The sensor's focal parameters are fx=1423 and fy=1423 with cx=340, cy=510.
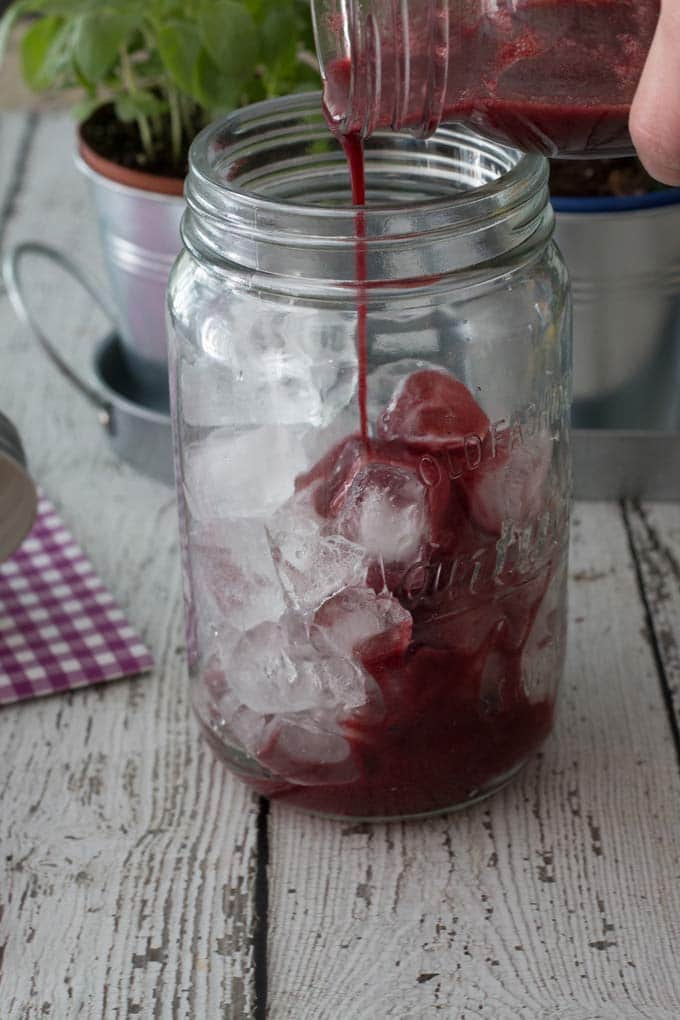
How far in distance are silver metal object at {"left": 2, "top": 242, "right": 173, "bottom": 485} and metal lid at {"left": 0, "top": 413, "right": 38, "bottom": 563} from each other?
20cm

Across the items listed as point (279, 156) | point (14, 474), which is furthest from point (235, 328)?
point (14, 474)

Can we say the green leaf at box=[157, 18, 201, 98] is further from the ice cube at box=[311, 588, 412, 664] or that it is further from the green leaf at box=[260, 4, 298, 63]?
the ice cube at box=[311, 588, 412, 664]

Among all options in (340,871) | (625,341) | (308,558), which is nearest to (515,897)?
(340,871)

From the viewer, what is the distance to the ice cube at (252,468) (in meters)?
0.78

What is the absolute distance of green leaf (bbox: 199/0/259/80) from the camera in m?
1.04

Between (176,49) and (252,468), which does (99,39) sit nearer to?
(176,49)

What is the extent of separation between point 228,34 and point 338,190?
23 centimetres

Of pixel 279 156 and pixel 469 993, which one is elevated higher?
pixel 279 156

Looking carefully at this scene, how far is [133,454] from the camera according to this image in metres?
1.19

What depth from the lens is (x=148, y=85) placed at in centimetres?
126

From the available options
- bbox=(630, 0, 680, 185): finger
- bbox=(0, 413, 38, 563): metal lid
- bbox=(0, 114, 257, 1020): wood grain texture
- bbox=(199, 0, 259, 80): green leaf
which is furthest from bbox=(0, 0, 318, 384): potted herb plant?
bbox=(630, 0, 680, 185): finger

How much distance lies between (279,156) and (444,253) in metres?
A: 0.16

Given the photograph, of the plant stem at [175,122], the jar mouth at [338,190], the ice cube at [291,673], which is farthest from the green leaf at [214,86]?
the ice cube at [291,673]

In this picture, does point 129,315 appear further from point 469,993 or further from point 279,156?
point 469,993
